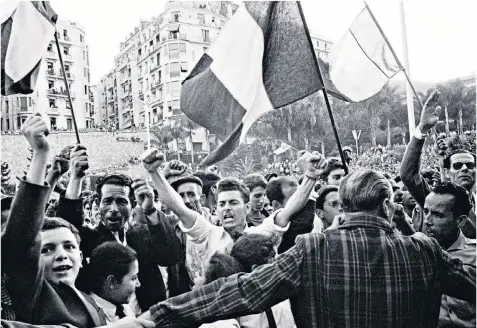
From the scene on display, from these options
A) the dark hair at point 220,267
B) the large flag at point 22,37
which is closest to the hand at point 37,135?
the dark hair at point 220,267

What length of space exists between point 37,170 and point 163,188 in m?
1.04

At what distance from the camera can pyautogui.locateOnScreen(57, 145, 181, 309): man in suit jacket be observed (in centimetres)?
319

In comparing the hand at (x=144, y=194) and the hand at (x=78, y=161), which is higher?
the hand at (x=78, y=161)

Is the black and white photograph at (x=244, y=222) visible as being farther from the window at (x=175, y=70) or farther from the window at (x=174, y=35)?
the window at (x=174, y=35)

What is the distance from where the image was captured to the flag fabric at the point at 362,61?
4524 mm

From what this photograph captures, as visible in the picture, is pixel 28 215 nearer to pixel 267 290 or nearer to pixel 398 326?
pixel 267 290

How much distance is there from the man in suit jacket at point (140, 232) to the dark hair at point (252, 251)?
2.85 feet

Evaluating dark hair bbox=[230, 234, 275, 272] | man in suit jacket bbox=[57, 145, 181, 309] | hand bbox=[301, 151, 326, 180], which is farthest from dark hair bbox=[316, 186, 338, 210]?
dark hair bbox=[230, 234, 275, 272]

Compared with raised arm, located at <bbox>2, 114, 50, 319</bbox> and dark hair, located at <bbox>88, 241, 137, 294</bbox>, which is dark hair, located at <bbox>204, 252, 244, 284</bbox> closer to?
dark hair, located at <bbox>88, 241, 137, 294</bbox>

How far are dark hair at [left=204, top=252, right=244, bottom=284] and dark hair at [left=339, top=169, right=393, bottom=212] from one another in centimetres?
59

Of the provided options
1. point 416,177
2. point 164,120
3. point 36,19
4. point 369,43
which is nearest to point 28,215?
point 36,19

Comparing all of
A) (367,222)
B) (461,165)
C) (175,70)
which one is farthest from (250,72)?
(175,70)

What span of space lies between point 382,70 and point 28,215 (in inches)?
131

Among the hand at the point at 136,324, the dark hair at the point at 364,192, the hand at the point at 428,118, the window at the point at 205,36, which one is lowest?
the hand at the point at 136,324
